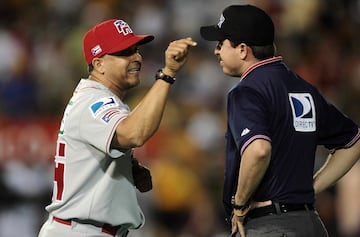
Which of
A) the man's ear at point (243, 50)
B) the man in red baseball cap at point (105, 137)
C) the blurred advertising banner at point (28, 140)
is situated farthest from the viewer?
the blurred advertising banner at point (28, 140)

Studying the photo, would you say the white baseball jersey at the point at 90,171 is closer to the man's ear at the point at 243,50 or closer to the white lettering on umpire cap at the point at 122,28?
the white lettering on umpire cap at the point at 122,28

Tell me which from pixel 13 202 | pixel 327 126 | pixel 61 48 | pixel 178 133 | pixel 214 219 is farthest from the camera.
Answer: pixel 61 48

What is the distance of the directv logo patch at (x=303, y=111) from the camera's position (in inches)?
214

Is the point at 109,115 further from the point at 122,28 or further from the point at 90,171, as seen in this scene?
the point at 122,28

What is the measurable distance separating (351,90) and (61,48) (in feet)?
13.1

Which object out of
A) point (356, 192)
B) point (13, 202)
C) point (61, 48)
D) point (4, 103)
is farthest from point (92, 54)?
point (61, 48)

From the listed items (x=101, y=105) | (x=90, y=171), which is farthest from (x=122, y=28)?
(x=90, y=171)

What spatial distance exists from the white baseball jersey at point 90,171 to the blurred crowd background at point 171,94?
372cm

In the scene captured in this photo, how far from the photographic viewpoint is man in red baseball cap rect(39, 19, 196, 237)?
17.4 ft

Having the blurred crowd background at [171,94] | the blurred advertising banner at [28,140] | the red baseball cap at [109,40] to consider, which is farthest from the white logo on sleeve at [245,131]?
the blurred advertising banner at [28,140]

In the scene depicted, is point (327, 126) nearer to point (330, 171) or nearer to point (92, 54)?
point (330, 171)

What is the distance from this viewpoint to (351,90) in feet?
38.2

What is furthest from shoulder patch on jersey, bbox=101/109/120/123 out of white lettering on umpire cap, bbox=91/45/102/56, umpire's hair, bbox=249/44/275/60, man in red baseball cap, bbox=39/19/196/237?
umpire's hair, bbox=249/44/275/60

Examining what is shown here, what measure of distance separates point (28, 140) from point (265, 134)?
20.6 feet
